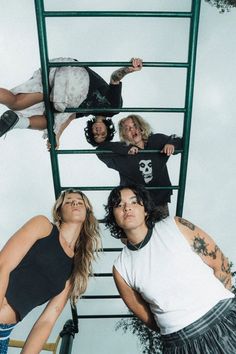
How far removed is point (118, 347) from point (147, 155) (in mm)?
12140

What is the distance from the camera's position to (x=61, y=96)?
271 cm

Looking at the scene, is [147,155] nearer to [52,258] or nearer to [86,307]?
[52,258]

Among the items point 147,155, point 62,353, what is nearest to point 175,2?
point 147,155

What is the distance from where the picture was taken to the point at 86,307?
145 inches

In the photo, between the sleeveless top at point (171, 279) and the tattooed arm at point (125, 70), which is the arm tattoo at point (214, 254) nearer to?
the sleeveless top at point (171, 279)

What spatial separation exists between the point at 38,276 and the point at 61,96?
1089 millimetres

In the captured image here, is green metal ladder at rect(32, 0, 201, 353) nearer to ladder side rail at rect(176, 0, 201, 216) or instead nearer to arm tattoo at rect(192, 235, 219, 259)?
ladder side rail at rect(176, 0, 201, 216)

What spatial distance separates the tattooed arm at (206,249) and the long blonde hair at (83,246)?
0.67 meters

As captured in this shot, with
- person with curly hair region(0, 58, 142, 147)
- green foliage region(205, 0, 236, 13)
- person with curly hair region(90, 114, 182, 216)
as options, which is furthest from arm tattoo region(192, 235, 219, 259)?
green foliage region(205, 0, 236, 13)

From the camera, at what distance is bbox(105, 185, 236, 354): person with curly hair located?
83.7 inches

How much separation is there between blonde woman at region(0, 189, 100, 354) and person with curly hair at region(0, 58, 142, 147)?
0.59m

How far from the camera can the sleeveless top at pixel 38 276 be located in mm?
2400

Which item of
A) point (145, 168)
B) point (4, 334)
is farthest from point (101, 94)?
point (4, 334)

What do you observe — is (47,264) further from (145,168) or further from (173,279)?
(145,168)
